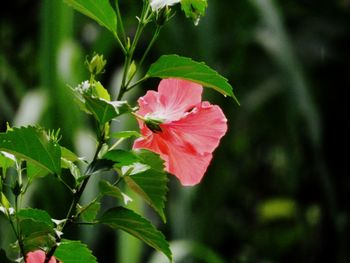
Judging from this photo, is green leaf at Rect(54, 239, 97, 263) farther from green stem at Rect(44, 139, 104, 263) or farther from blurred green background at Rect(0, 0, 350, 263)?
blurred green background at Rect(0, 0, 350, 263)

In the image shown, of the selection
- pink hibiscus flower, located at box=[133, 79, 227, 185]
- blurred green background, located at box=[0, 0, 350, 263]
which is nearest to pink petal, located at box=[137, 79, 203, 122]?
pink hibiscus flower, located at box=[133, 79, 227, 185]

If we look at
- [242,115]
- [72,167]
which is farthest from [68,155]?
[242,115]

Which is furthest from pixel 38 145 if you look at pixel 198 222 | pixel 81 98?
pixel 198 222

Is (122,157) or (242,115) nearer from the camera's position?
(122,157)

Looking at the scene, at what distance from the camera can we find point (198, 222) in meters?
1.77

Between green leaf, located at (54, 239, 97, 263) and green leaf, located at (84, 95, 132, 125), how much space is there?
5 centimetres

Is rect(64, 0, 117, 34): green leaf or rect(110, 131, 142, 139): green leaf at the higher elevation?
rect(64, 0, 117, 34): green leaf

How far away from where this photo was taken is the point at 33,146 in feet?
1.23

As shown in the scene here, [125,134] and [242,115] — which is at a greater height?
[125,134]

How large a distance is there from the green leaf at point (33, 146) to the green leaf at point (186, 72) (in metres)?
0.05

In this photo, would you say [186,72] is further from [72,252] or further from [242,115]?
[242,115]

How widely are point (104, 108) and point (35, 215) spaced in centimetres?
5

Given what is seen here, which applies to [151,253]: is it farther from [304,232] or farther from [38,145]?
[38,145]

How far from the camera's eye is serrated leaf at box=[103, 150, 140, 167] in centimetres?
37
